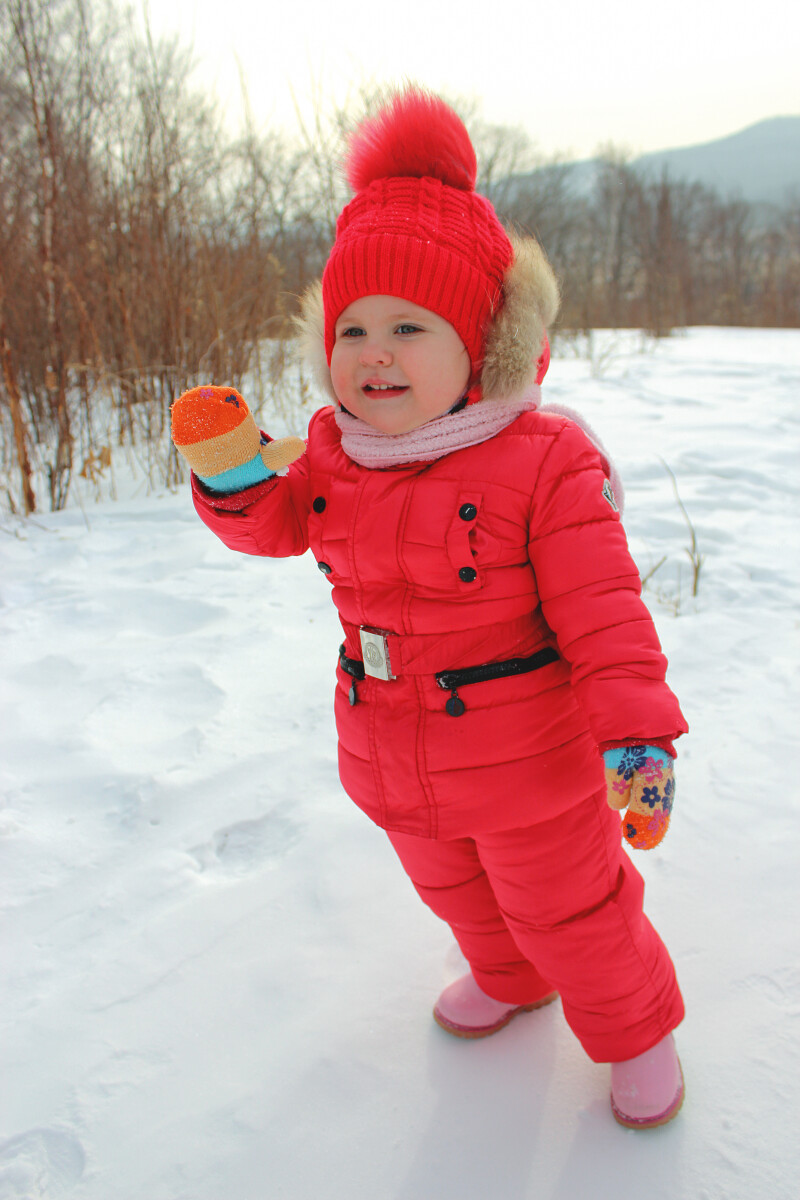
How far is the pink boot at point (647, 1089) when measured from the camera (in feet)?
3.37

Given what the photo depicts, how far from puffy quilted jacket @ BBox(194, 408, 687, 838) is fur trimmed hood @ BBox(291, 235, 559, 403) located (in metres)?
0.06

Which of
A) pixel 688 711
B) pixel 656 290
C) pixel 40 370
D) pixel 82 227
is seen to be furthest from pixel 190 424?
pixel 656 290

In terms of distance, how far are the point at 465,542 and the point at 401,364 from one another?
24 centimetres

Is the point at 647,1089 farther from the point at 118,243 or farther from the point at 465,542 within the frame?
the point at 118,243

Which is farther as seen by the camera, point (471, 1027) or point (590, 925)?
point (471, 1027)

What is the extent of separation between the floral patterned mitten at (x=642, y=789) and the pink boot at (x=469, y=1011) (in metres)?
0.50

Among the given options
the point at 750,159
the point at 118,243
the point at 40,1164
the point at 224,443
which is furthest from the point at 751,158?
the point at 40,1164

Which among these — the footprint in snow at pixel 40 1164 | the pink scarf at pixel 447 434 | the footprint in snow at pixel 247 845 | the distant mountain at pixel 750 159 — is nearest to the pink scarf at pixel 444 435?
the pink scarf at pixel 447 434

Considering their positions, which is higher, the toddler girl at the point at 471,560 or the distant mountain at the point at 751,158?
the distant mountain at the point at 751,158

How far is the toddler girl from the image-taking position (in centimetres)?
96

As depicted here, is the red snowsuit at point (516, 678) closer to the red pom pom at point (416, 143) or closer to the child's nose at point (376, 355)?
the child's nose at point (376, 355)

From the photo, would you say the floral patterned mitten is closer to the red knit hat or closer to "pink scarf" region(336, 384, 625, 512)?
"pink scarf" region(336, 384, 625, 512)

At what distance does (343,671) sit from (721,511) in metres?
2.55

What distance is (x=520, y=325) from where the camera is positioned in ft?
3.30
